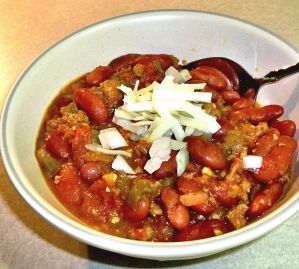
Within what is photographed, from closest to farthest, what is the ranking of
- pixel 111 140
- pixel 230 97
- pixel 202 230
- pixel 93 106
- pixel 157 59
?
pixel 202 230 < pixel 111 140 < pixel 93 106 < pixel 230 97 < pixel 157 59

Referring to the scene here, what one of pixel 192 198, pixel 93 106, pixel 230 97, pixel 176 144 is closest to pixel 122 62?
pixel 93 106

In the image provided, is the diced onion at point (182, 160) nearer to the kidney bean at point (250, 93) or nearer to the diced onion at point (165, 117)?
the diced onion at point (165, 117)

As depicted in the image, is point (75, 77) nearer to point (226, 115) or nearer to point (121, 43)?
point (121, 43)

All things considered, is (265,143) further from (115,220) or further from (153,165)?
(115,220)

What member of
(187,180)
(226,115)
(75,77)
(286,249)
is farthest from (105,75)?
(286,249)

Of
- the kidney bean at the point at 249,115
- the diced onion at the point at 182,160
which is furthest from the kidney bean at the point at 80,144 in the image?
the kidney bean at the point at 249,115

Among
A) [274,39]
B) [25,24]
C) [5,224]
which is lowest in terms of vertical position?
[5,224]

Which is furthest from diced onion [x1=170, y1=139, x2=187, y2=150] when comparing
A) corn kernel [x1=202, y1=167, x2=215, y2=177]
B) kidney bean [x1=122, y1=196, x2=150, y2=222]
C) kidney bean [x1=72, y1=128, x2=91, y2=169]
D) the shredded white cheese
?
kidney bean [x1=72, y1=128, x2=91, y2=169]
